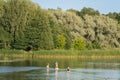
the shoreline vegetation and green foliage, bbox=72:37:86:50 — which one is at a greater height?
green foliage, bbox=72:37:86:50

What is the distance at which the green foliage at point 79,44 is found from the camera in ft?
321

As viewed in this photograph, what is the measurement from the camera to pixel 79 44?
98.7 meters

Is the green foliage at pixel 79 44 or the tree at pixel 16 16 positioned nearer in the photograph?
the tree at pixel 16 16

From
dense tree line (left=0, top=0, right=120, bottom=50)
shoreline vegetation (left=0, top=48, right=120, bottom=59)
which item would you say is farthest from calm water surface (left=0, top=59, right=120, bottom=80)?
dense tree line (left=0, top=0, right=120, bottom=50)

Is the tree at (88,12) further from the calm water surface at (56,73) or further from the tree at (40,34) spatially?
the calm water surface at (56,73)

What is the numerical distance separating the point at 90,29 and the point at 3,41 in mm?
26336

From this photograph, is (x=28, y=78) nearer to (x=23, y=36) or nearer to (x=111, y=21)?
(x=23, y=36)

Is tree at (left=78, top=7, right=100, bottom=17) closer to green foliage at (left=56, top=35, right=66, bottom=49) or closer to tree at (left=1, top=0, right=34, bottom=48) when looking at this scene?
green foliage at (left=56, top=35, right=66, bottom=49)

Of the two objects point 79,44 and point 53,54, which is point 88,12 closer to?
point 79,44

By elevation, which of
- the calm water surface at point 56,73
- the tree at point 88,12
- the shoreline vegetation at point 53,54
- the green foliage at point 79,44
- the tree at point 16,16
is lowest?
the calm water surface at point 56,73

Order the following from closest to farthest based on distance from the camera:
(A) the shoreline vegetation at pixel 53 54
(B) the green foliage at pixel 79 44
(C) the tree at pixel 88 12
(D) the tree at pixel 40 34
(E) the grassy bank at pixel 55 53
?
(A) the shoreline vegetation at pixel 53 54 < (E) the grassy bank at pixel 55 53 < (D) the tree at pixel 40 34 < (B) the green foliage at pixel 79 44 < (C) the tree at pixel 88 12

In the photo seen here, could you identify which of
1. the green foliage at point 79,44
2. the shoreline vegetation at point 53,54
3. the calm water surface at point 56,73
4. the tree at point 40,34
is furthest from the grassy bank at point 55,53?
the calm water surface at point 56,73

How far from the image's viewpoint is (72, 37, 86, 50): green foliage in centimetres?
9788

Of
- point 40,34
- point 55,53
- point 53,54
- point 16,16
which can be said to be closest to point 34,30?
point 40,34
